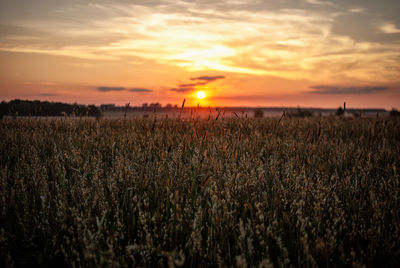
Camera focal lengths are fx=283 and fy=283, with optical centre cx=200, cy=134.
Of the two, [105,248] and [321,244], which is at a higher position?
[321,244]

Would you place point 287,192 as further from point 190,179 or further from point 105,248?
point 105,248

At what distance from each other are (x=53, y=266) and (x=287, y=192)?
81.5 inches

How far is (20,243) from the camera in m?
2.33

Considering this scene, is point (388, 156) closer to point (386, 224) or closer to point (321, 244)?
point (386, 224)

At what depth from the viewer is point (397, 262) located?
195cm

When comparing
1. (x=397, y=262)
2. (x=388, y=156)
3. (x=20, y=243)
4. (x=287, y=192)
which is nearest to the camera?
(x=397, y=262)

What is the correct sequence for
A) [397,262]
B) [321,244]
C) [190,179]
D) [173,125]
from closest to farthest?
[321,244], [397,262], [190,179], [173,125]

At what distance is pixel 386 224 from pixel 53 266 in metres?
2.70

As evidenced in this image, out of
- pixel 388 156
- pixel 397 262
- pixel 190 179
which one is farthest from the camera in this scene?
pixel 388 156

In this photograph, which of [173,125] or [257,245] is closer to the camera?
[257,245]

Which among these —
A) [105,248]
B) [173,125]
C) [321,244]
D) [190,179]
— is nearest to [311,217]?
[321,244]

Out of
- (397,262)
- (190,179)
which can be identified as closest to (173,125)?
(190,179)

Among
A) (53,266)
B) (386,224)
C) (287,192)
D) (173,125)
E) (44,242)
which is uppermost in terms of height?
(173,125)

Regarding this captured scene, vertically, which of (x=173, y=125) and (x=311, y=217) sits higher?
(x=173, y=125)
